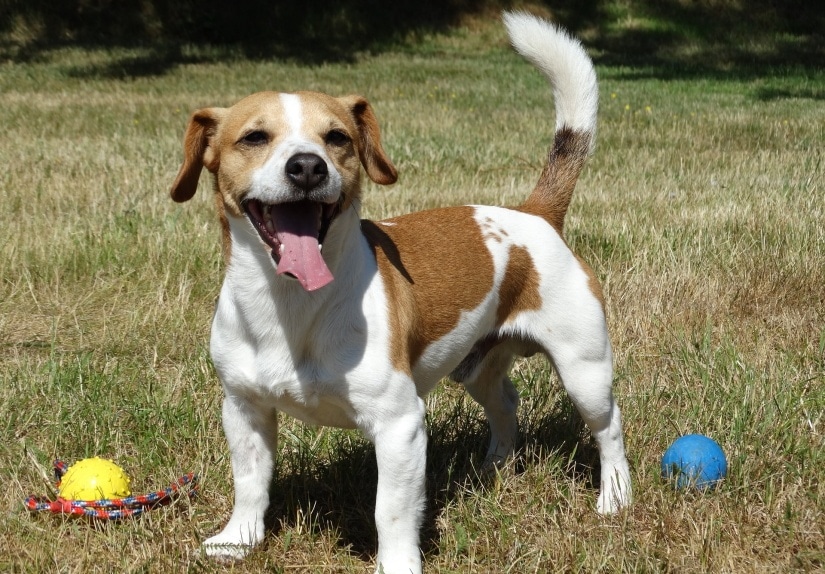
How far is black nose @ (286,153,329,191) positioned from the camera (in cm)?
281

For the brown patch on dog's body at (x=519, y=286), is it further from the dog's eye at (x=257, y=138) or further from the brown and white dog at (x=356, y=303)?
the dog's eye at (x=257, y=138)

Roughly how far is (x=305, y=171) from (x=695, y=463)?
5.78 ft

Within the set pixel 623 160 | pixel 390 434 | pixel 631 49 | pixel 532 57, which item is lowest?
pixel 631 49

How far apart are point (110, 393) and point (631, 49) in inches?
737

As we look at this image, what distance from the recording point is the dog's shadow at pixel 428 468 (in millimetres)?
3566

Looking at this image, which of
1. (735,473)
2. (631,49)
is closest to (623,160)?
(735,473)

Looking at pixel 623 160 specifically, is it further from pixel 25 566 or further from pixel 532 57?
pixel 25 566

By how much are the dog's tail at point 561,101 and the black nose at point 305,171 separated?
1395 mm

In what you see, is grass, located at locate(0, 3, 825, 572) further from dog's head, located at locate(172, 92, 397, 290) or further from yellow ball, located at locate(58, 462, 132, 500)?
dog's head, located at locate(172, 92, 397, 290)

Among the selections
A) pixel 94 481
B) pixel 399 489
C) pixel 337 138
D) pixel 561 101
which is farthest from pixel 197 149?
pixel 561 101

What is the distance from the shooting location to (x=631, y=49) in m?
21.2

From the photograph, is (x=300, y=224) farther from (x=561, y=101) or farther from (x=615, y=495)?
(x=561, y=101)

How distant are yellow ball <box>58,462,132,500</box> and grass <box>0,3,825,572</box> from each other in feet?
0.42

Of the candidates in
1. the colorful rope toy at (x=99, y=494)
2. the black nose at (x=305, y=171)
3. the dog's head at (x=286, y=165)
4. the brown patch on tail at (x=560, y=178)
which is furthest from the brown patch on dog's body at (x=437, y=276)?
the colorful rope toy at (x=99, y=494)
